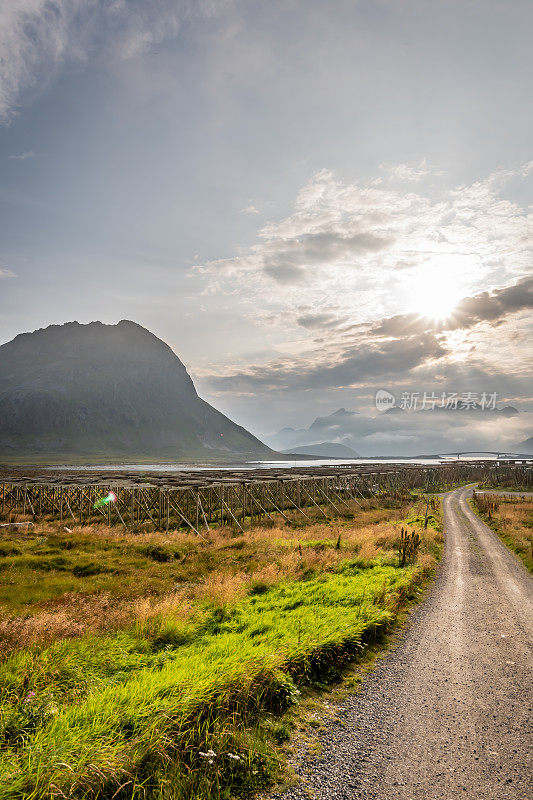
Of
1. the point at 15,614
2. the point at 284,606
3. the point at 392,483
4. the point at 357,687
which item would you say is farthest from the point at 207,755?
the point at 392,483

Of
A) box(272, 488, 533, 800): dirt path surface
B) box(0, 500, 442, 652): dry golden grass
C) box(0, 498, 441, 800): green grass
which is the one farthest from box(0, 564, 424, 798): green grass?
box(0, 500, 442, 652): dry golden grass

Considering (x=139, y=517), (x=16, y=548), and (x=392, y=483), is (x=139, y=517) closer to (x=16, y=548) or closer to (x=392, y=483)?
(x=16, y=548)

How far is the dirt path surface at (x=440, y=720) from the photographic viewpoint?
5770 millimetres

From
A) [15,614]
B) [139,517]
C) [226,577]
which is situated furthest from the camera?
[139,517]

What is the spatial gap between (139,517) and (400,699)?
38.1m

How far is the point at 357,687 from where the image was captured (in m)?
8.66

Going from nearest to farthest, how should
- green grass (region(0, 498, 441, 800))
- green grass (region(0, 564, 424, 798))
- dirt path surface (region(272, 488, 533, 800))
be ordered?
green grass (region(0, 564, 424, 798)) → green grass (region(0, 498, 441, 800)) → dirt path surface (region(272, 488, 533, 800))

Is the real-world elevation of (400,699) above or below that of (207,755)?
below

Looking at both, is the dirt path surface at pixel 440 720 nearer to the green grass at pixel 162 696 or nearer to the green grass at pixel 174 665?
the green grass at pixel 174 665

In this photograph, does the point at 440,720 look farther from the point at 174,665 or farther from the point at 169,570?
the point at 169,570

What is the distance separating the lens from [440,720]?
7.43m

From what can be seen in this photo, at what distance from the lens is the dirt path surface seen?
5.77m

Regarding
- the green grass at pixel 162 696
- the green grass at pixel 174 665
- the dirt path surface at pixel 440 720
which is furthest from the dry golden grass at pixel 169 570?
the dirt path surface at pixel 440 720

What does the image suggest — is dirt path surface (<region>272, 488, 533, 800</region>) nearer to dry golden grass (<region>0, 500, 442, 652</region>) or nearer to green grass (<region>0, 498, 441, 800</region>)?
green grass (<region>0, 498, 441, 800</region>)
